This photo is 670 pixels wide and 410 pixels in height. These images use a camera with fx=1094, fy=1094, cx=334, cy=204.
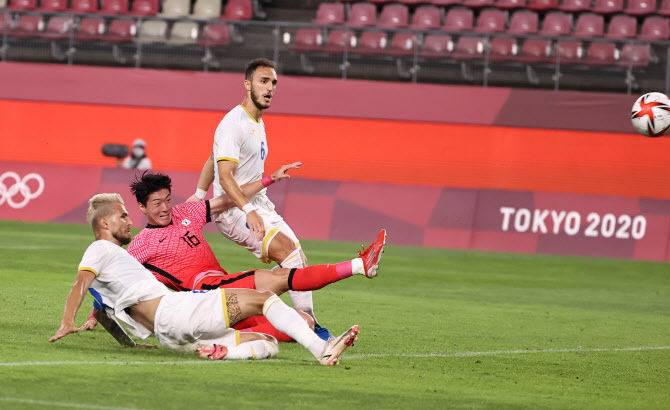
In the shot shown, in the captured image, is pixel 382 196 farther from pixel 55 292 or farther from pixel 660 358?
pixel 660 358

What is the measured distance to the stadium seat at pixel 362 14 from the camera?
25938mm

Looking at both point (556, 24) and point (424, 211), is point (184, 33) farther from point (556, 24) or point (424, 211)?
point (556, 24)

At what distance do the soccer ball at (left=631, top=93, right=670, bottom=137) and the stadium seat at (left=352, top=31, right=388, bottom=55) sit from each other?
11.3m

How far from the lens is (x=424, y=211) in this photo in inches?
835

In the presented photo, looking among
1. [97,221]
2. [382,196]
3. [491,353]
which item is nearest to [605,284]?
[382,196]

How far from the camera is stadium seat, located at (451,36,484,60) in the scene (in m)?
23.6

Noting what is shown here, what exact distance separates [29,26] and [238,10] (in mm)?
4960

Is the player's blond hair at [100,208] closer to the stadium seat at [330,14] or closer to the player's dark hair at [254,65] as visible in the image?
the player's dark hair at [254,65]

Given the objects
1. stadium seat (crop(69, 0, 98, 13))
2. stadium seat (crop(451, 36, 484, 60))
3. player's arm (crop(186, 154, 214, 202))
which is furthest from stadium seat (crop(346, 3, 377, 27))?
player's arm (crop(186, 154, 214, 202))

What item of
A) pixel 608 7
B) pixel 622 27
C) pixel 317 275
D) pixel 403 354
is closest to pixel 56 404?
pixel 317 275

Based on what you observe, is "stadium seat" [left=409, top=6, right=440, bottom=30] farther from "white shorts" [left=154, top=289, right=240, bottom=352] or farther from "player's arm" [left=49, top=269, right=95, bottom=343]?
"player's arm" [left=49, top=269, right=95, bottom=343]

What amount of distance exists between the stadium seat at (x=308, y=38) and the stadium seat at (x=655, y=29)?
7386 mm

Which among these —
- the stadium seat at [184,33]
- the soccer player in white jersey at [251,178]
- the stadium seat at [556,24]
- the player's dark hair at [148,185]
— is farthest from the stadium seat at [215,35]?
the player's dark hair at [148,185]

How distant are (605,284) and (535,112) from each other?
845 cm
